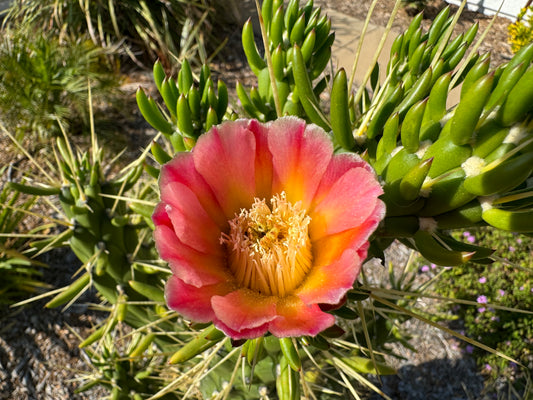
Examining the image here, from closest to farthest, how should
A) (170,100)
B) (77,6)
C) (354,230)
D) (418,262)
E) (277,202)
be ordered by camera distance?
1. (354,230)
2. (277,202)
3. (170,100)
4. (418,262)
5. (77,6)

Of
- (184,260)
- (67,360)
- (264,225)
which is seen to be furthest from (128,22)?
(184,260)

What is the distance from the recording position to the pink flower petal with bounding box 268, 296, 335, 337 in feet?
1.62

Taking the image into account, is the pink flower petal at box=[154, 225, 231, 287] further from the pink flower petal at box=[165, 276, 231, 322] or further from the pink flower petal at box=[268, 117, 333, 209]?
the pink flower petal at box=[268, 117, 333, 209]

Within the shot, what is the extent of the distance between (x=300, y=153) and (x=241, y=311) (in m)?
0.21

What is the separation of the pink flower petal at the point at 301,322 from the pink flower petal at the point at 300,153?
0.16m

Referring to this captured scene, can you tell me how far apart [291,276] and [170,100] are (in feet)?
1.31

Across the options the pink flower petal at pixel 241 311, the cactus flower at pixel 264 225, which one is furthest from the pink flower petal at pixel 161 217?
the pink flower petal at pixel 241 311

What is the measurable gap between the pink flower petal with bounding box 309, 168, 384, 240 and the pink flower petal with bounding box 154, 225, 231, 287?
0.15 m

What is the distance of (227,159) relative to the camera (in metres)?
0.60

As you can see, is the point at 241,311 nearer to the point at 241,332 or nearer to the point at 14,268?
the point at 241,332

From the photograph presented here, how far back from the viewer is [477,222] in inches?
22.7

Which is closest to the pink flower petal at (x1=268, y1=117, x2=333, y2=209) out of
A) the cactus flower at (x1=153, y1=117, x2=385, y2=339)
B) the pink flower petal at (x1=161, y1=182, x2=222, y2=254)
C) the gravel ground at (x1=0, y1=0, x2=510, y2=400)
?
the cactus flower at (x1=153, y1=117, x2=385, y2=339)

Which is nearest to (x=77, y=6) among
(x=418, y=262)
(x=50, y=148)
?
(x=50, y=148)

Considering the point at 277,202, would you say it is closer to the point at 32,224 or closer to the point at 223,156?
the point at 223,156
